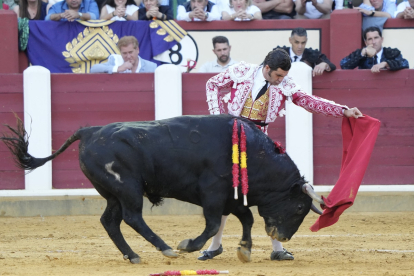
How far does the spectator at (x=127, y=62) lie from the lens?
7.89 meters

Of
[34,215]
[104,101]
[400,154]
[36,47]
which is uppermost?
[36,47]

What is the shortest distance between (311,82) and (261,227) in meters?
1.85

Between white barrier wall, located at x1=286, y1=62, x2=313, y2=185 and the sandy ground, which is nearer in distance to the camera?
the sandy ground

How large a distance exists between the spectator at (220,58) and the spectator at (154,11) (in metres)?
0.78

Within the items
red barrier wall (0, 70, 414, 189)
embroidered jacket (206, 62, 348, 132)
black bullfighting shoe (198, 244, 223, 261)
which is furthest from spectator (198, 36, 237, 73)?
black bullfighting shoe (198, 244, 223, 261)

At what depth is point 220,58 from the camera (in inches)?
316

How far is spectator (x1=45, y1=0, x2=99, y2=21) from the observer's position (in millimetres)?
8523

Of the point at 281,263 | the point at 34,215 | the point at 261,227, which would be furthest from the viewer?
the point at 34,215

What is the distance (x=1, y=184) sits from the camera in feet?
26.7

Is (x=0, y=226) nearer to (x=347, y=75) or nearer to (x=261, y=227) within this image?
(x=261, y=227)

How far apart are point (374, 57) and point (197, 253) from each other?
141 inches

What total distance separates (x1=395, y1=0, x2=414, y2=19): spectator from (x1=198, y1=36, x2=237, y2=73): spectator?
1.95 m

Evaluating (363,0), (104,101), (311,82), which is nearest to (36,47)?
(104,101)

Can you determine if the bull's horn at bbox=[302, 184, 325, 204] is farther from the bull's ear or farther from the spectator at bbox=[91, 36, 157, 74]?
the spectator at bbox=[91, 36, 157, 74]
